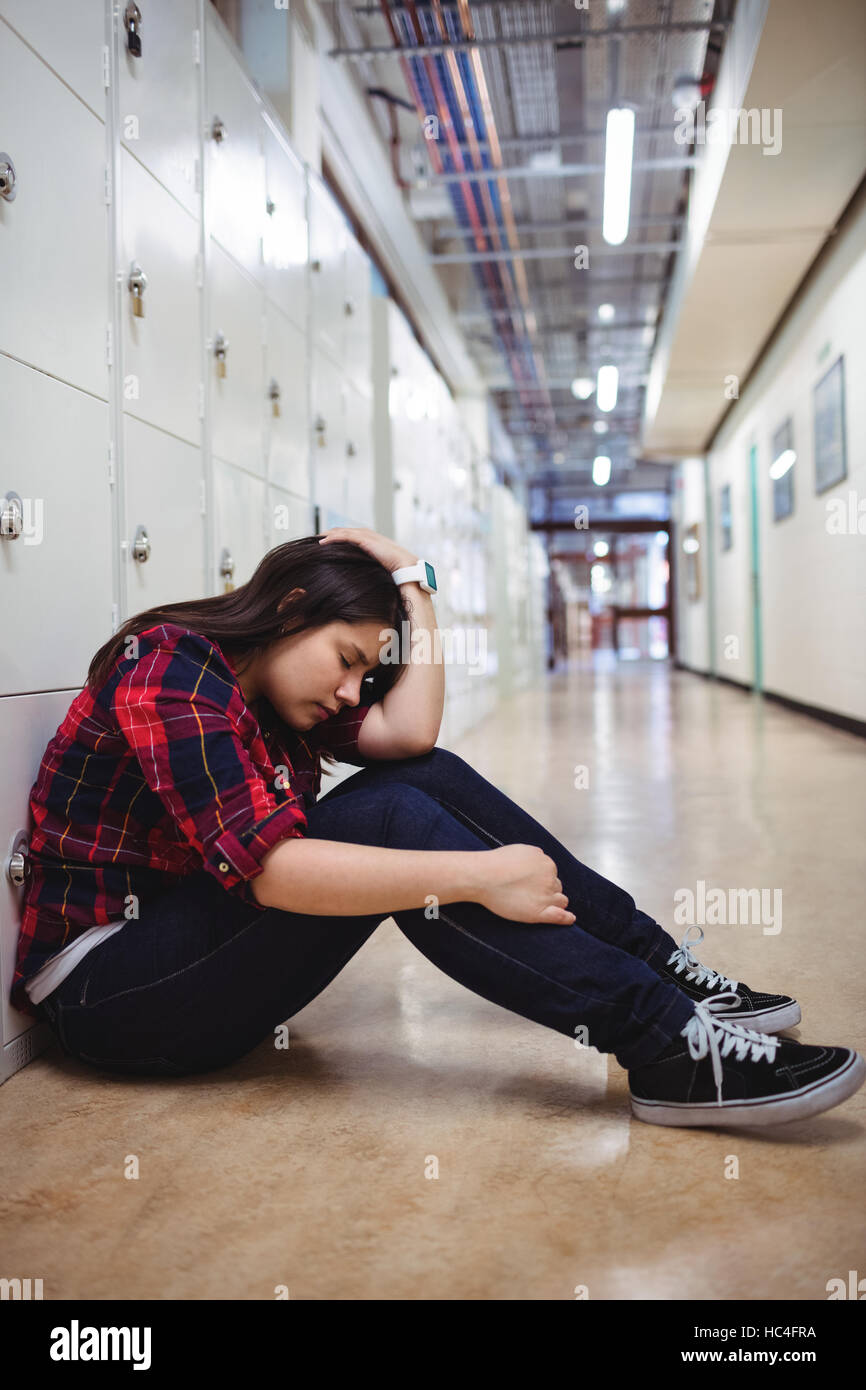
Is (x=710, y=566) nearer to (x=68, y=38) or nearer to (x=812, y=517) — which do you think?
(x=812, y=517)

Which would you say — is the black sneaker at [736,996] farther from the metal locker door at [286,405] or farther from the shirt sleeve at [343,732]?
the metal locker door at [286,405]

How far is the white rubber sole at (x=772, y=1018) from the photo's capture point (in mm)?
1488

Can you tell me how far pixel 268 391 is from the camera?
293cm

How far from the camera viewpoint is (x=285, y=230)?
315 centimetres

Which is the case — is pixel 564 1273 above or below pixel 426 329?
below

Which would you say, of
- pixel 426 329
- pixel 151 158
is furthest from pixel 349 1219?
pixel 426 329

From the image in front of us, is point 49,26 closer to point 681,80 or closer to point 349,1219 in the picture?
point 349,1219

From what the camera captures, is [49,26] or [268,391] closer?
[49,26]

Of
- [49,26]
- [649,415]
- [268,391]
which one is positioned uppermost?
[649,415]

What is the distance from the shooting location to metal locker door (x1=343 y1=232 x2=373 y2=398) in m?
4.00

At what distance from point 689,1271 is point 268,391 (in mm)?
2479

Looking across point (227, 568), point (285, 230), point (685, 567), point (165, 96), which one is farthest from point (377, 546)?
point (685, 567)

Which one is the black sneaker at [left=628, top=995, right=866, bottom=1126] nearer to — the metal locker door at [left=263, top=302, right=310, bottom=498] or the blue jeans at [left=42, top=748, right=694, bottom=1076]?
the blue jeans at [left=42, top=748, right=694, bottom=1076]

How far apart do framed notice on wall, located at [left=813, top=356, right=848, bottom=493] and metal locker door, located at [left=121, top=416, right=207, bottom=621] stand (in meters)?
4.32
